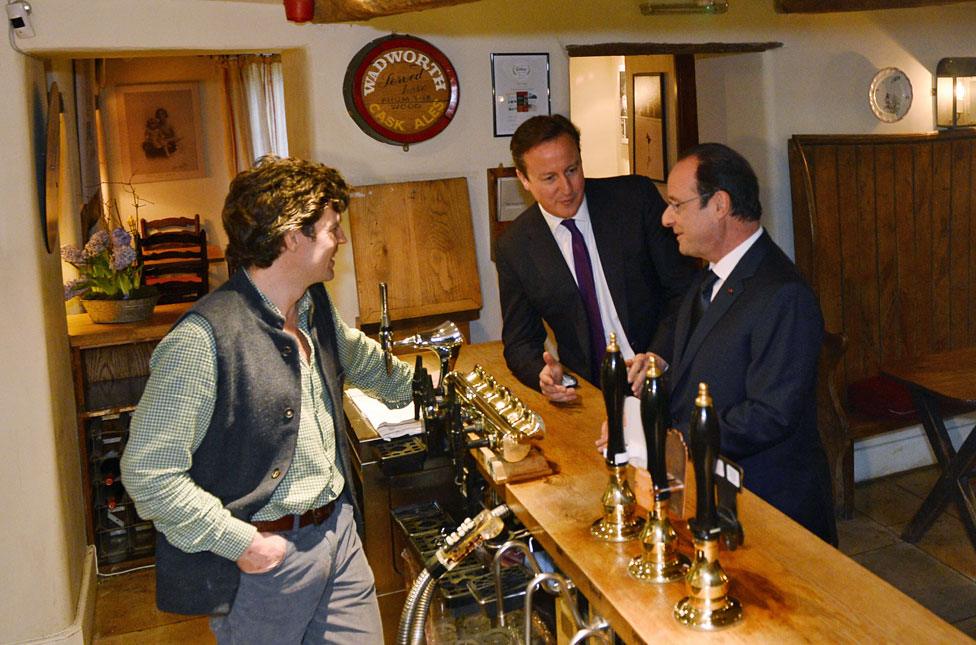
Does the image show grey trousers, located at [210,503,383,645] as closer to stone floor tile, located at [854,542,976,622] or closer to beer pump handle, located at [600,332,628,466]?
beer pump handle, located at [600,332,628,466]

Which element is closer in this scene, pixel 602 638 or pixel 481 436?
pixel 602 638

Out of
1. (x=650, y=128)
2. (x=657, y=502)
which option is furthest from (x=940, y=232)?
(x=657, y=502)

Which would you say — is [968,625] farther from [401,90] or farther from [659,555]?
[401,90]

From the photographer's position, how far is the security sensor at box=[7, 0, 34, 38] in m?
3.69

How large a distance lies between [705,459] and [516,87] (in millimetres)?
3158

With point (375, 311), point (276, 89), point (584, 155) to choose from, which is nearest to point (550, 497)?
point (375, 311)

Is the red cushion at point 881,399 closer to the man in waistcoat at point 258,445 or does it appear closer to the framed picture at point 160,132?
the man in waistcoat at point 258,445

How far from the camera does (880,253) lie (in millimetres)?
5344

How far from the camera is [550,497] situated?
2412 mm

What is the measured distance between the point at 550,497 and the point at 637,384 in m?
0.53

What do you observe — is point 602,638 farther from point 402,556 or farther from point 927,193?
point 927,193

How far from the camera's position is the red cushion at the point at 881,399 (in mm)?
5031

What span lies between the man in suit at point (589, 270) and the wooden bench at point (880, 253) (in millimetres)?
1634

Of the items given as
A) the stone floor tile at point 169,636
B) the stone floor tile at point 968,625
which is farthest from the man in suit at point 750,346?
the stone floor tile at point 169,636
